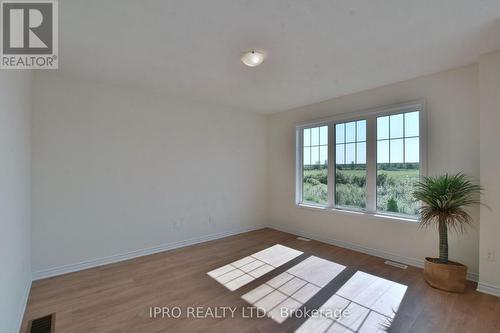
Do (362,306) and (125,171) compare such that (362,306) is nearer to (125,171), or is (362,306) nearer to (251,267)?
(251,267)

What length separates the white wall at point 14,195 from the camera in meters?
1.57

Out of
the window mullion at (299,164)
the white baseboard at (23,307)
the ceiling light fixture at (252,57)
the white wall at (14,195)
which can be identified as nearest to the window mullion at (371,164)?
the window mullion at (299,164)

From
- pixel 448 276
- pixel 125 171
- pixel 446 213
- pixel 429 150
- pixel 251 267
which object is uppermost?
pixel 429 150

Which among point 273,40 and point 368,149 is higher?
point 273,40

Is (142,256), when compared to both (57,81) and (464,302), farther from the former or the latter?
(464,302)

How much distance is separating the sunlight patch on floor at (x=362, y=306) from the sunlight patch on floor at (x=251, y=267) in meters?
0.94

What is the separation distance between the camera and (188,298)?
2.43 m

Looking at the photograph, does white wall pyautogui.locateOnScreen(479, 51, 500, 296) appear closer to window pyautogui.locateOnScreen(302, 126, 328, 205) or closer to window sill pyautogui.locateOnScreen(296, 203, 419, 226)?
window sill pyautogui.locateOnScreen(296, 203, 419, 226)

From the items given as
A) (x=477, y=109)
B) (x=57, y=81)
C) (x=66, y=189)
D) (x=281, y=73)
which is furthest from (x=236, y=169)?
(x=477, y=109)

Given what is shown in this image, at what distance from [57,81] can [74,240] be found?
215 centimetres

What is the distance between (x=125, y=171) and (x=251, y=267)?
2409 mm

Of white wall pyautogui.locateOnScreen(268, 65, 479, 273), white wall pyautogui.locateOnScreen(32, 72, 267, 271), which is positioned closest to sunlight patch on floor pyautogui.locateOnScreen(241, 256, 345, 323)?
white wall pyautogui.locateOnScreen(268, 65, 479, 273)

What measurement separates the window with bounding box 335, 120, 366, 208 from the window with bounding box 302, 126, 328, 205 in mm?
251

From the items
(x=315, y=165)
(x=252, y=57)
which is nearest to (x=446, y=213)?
(x=315, y=165)
